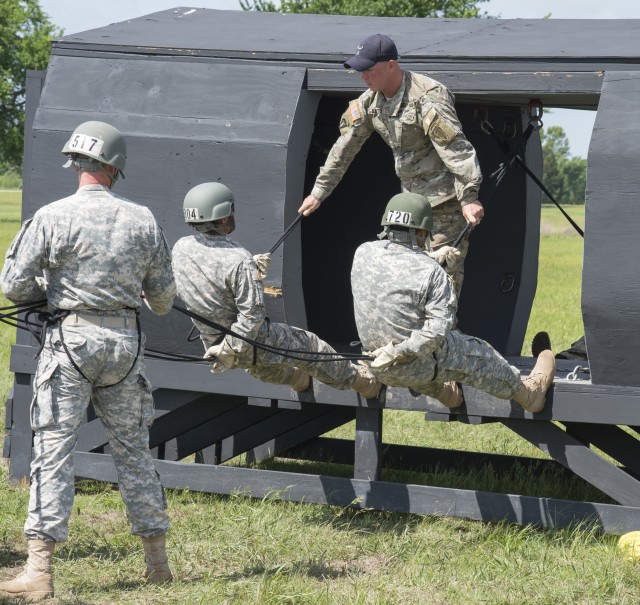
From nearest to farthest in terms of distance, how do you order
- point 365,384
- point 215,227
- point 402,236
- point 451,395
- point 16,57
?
point 402,236
point 215,227
point 451,395
point 365,384
point 16,57

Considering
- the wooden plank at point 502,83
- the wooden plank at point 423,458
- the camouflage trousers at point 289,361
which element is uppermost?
the wooden plank at point 502,83

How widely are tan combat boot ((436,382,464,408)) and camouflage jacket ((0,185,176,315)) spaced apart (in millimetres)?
1979

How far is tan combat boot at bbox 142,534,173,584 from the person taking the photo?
5738 mm

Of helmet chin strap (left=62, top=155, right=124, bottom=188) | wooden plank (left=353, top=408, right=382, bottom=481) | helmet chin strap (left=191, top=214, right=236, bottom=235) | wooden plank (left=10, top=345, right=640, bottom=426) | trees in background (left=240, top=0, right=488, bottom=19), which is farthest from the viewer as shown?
trees in background (left=240, top=0, right=488, bottom=19)

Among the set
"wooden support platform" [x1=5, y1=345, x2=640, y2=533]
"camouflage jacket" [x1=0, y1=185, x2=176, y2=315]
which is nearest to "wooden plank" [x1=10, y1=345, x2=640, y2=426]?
"wooden support platform" [x1=5, y1=345, x2=640, y2=533]

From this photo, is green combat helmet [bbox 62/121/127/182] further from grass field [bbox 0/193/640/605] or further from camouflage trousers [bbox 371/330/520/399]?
grass field [bbox 0/193/640/605]

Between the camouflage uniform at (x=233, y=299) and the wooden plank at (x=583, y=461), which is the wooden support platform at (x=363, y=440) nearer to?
the wooden plank at (x=583, y=461)

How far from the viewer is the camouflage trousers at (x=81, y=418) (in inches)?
212

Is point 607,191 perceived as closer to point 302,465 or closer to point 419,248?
point 419,248

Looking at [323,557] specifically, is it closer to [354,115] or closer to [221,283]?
[221,283]

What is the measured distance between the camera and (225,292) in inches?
253

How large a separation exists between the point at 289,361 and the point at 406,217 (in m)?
1.08

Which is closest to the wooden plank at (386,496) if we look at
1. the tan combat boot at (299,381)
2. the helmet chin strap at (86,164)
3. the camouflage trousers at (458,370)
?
the tan combat boot at (299,381)

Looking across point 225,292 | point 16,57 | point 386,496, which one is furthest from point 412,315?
point 16,57
